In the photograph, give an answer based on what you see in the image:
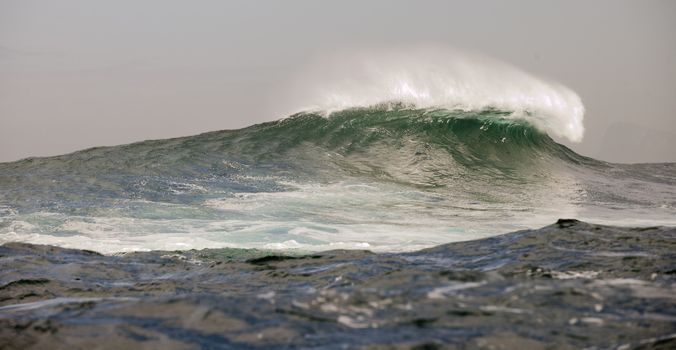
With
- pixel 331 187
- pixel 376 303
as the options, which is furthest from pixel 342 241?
pixel 331 187

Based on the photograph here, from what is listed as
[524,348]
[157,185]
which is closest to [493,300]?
[524,348]

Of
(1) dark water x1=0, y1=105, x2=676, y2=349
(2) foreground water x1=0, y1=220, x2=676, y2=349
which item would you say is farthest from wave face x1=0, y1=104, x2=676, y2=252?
(2) foreground water x1=0, y1=220, x2=676, y2=349

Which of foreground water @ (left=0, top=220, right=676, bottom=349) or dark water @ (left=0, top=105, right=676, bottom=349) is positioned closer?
foreground water @ (left=0, top=220, right=676, bottom=349)

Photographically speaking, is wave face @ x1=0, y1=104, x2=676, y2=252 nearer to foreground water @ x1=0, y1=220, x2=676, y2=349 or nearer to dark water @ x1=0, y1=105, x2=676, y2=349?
dark water @ x1=0, y1=105, x2=676, y2=349

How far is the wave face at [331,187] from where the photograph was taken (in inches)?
398

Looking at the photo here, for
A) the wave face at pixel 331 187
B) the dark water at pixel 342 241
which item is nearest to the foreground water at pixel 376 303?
the dark water at pixel 342 241

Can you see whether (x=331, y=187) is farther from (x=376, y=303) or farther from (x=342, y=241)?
(x=376, y=303)

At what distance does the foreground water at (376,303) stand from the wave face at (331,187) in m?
2.95

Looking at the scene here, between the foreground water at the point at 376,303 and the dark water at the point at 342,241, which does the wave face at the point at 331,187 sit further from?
the foreground water at the point at 376,303

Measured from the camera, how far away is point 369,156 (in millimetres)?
19125

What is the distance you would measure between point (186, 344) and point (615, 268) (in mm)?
2920

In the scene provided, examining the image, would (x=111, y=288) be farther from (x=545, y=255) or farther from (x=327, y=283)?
(x=545, y=255)

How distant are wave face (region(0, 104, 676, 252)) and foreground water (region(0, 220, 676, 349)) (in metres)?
2.95

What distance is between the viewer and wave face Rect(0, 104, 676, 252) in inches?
398
